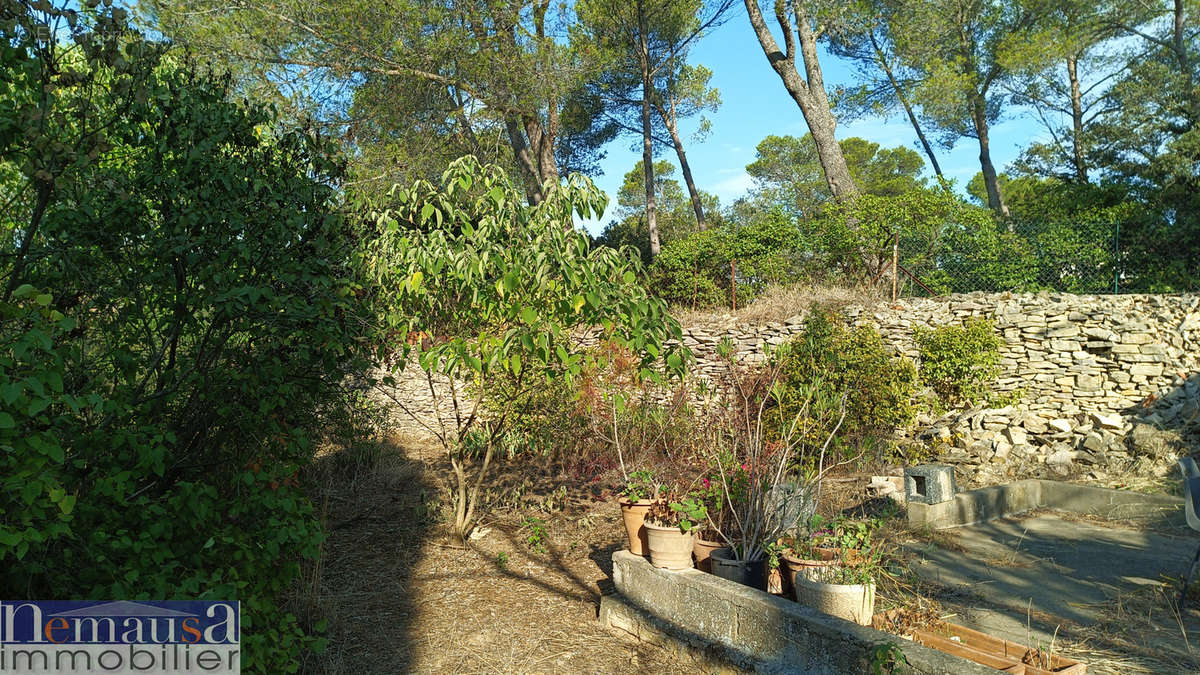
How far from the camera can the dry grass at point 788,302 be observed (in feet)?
34.3

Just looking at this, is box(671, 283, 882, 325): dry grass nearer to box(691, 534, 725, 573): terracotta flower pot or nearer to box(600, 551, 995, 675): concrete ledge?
box(691, 534, 725, 573): terracotta flower pot

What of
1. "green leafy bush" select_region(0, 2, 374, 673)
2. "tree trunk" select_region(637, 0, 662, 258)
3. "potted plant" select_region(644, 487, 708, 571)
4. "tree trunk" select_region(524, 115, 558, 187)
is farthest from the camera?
"tree trunk" select_region(637, 0, 662, 258)

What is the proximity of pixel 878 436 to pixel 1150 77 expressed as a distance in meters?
14.3

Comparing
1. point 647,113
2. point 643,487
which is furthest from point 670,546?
point 647,113

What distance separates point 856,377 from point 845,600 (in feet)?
17.6

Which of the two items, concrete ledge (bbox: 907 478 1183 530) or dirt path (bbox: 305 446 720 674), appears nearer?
dirt path (bbox: 305 446 720 674)

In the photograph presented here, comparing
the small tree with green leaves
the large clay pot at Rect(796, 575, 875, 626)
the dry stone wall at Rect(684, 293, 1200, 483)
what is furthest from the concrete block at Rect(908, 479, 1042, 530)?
the small tree with green leaves

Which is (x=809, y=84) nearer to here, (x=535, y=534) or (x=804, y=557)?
(x=535, y=534)

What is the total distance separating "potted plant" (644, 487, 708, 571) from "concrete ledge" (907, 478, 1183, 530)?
2.75m

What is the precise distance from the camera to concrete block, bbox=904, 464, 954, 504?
6.13 meters

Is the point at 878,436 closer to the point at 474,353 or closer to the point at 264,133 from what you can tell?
the point at 474,353

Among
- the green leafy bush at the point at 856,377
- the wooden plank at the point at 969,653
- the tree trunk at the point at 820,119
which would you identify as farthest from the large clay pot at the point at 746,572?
the tree trunk at the point at 820,119

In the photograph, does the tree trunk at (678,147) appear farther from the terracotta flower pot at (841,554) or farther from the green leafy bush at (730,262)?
A: the terracotta flower pot at (841,554)

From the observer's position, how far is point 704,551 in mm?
4516
